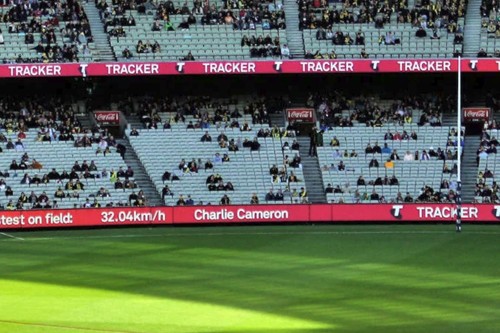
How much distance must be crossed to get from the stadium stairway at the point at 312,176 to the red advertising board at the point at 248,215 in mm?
3287

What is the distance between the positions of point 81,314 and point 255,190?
1119 inches

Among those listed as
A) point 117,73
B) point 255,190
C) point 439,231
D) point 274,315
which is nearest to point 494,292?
point 274,315

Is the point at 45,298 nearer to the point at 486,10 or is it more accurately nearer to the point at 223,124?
the point at 223,124

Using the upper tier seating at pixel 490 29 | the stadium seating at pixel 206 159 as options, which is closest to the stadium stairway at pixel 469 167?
the upper tier seating at pixel 490 29

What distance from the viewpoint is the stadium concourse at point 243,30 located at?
58188mm

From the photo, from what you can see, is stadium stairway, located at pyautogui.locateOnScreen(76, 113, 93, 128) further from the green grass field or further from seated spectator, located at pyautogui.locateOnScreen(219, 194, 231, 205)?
the green grass field

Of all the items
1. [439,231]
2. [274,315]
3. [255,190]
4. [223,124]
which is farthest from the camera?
[223,124]

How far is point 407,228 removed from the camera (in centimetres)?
4856

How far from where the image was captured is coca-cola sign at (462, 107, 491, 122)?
58.0 m

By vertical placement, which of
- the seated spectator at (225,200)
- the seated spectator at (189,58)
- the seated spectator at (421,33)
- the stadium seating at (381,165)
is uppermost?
the seated spectator at (421,33)

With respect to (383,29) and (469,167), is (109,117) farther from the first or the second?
(469,167)

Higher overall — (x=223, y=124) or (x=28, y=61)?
(x=28, y=61)

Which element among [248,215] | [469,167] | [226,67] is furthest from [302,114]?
[248,215]

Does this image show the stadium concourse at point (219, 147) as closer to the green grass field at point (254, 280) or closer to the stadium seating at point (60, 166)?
the stadium seating at point (60, 166)
